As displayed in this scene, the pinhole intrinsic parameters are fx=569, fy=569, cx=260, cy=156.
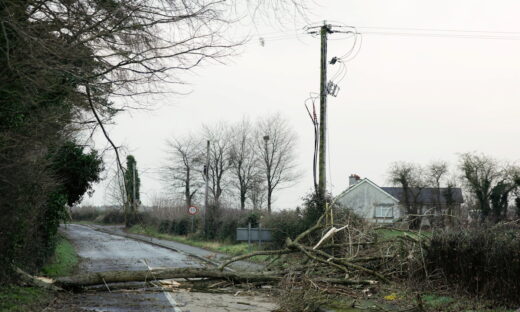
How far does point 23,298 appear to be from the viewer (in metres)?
11.1

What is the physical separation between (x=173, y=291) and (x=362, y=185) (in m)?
58.3

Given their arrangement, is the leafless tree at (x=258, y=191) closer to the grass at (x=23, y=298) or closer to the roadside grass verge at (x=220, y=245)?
the roadside grass verge at (x=220, y=245)

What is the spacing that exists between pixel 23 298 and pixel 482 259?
350 inches

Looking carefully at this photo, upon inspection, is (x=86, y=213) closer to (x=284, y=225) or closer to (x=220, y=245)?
(x=220, y=245)

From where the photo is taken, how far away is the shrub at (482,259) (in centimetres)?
1001

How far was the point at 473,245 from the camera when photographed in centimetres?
1120

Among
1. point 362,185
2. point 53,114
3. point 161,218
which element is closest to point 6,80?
point 53,114

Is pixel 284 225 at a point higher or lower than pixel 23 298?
higher

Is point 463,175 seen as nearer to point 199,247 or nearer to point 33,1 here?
point 199,247

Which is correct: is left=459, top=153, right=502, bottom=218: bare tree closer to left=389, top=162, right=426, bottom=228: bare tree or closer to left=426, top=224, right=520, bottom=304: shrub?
left=389, top=162, right=426, bottom=228: bare tree

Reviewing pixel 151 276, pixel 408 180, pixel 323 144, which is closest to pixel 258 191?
pixel 408 180

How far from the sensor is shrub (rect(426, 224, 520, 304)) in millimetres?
10008

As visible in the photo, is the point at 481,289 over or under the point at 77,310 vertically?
over

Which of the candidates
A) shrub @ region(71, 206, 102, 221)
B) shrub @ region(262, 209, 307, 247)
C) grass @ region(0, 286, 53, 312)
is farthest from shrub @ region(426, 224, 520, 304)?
shrub @ region(71, 206, 102, 221)
